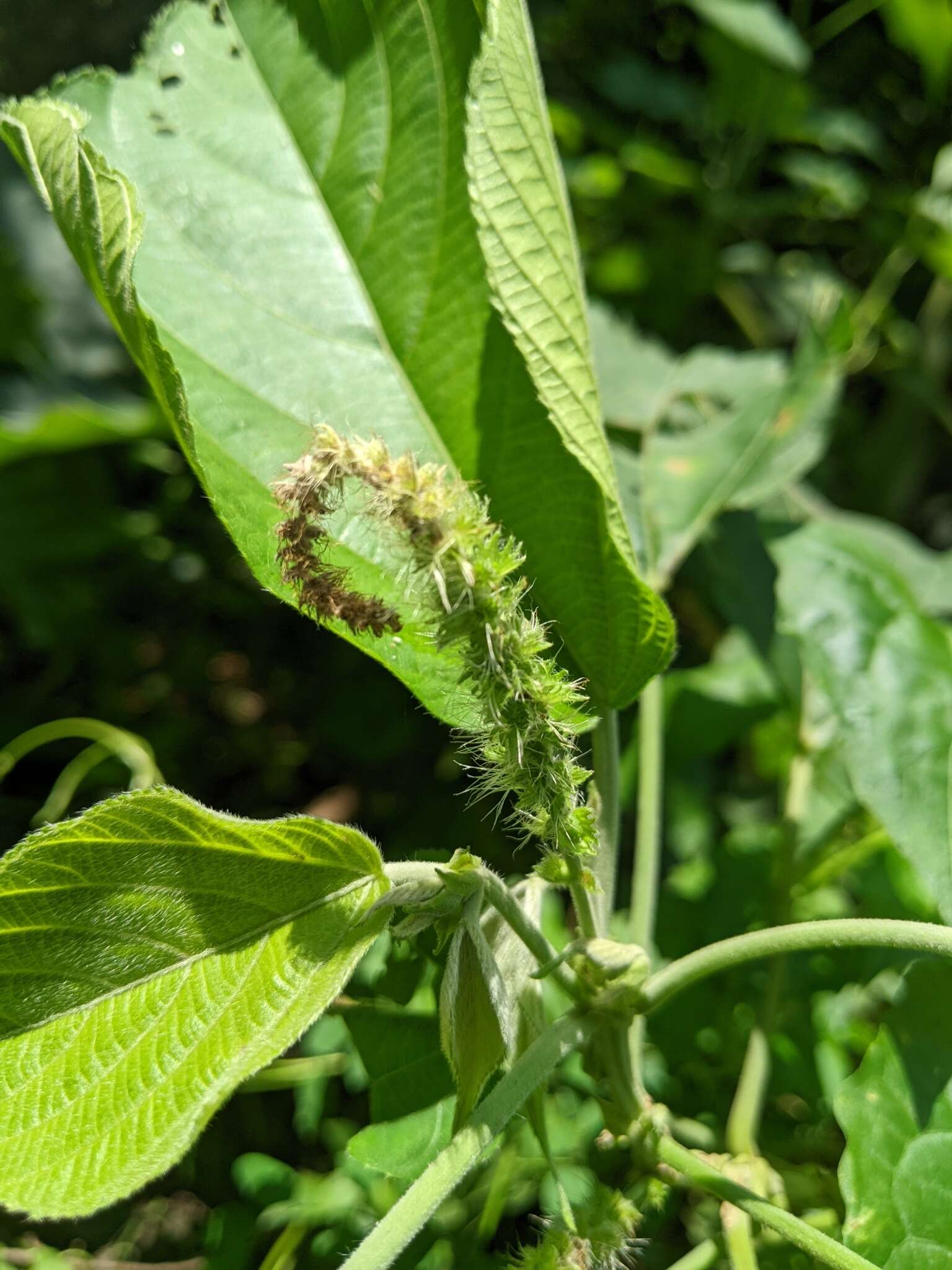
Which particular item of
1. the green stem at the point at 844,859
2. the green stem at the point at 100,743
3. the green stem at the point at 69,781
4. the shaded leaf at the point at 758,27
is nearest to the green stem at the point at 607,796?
the green stem at the point at 844,859

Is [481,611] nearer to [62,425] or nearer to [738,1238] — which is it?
[738,1238]

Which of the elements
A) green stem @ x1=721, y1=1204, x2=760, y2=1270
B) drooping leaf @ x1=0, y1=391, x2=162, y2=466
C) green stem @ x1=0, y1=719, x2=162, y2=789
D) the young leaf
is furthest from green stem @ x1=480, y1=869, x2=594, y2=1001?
drooping leaf @ x1=0, y1=391, x2=162, y2=466

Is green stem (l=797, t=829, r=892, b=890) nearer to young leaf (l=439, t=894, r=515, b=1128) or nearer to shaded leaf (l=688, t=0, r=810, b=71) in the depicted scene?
young leaf (l=439, t=894, r=515, b=1128)

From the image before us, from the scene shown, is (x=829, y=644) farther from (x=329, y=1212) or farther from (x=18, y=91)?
(x=18, y=91)

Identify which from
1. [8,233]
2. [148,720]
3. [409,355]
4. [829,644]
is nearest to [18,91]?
[8,233]

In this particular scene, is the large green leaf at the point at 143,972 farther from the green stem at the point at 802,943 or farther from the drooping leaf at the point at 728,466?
the drooping leaf at the point at 728,466

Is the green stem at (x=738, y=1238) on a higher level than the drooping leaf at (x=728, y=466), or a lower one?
lower
